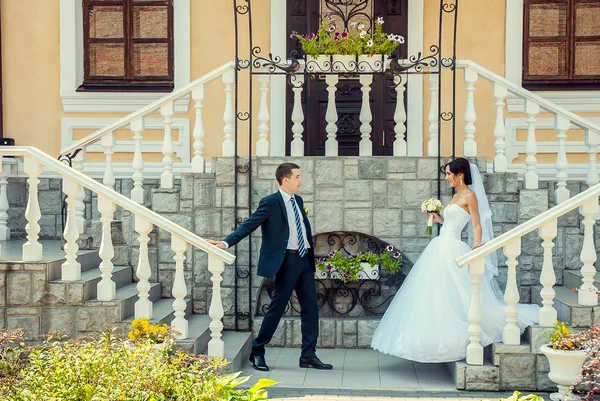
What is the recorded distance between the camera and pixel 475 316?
→ 23.2ft

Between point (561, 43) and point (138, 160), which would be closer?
point (138, 160)

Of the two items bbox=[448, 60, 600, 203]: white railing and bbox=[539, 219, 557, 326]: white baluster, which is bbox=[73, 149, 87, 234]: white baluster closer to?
bbox=[448, 60, 600, 203]: white railing

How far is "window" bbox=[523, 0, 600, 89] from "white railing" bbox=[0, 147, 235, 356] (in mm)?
5159

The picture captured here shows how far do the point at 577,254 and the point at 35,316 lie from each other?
17.4ft

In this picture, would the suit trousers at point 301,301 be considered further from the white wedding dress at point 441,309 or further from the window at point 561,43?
the window at point 561,43

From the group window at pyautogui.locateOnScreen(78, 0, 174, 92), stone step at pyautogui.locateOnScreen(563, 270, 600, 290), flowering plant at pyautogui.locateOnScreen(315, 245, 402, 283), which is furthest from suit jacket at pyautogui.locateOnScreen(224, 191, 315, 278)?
window at pyautogui.locateOnScreen(78, 0, 174, 92)

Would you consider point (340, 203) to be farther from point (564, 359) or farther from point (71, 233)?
point (564, 359)

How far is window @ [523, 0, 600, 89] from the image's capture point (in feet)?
34.1

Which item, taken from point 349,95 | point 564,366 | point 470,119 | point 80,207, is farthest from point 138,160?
point 564,366

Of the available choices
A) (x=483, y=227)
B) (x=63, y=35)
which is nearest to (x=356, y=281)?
(x=483, y=227)

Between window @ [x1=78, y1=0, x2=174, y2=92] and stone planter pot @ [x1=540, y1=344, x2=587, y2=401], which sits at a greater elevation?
window @ [x1=78, y1=0, x2=174, y2=92]

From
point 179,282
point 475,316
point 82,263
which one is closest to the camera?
point 475,316

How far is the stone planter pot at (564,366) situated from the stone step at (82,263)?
4.18 metres

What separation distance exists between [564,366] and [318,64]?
380cm
